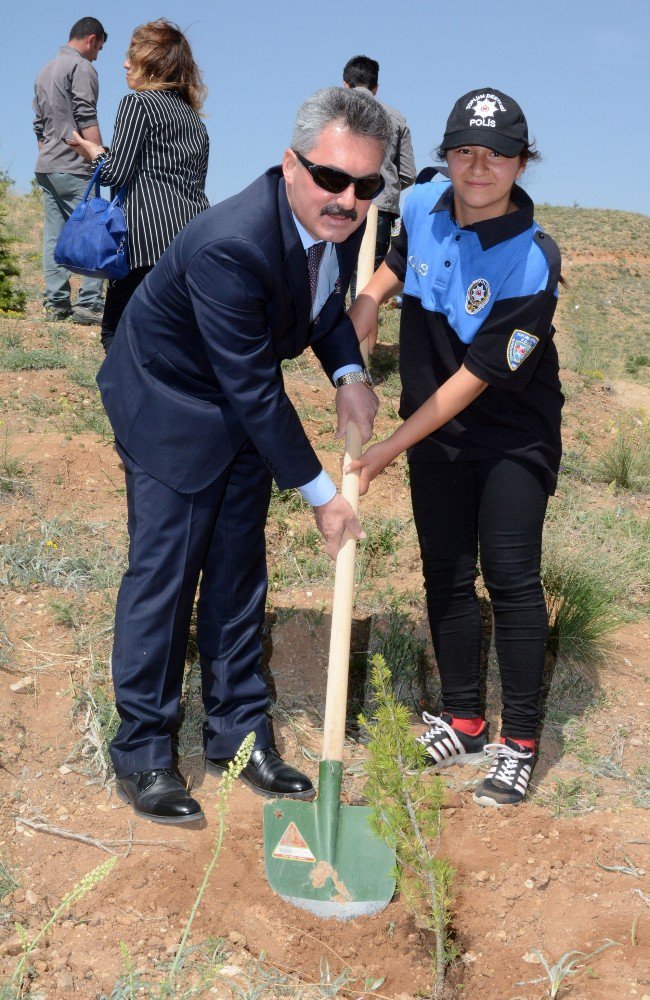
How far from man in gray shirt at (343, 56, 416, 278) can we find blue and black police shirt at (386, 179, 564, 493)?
3473 millimetres

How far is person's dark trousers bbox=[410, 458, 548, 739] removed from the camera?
2.71m

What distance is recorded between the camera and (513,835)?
2.71 meters

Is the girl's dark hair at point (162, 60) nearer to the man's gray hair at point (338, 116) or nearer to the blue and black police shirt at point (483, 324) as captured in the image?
the blue and black police shirt at point (483, 324)

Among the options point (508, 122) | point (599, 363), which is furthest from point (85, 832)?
point (599, 363)

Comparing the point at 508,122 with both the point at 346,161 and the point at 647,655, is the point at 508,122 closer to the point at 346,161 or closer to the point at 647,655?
the point at 346,161

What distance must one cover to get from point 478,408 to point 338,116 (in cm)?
94

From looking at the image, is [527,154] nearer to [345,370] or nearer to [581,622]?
[345,370]

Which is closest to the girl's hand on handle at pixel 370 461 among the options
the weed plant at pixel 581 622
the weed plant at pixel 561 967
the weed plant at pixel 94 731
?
the weed plant at pixel 94 731

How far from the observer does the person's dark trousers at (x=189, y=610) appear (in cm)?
261

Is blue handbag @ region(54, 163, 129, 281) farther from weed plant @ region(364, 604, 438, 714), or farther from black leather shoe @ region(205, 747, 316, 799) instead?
black leather shoe @ region(205, 747, 316, 799)

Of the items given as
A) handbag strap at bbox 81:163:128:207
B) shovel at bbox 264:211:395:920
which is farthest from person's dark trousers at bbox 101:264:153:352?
shovel at bbox 264:211:395:920

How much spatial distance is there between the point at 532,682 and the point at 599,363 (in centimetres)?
973

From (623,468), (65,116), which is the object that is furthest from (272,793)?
(65,116)

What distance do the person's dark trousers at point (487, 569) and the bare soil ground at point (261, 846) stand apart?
329 millimetres
